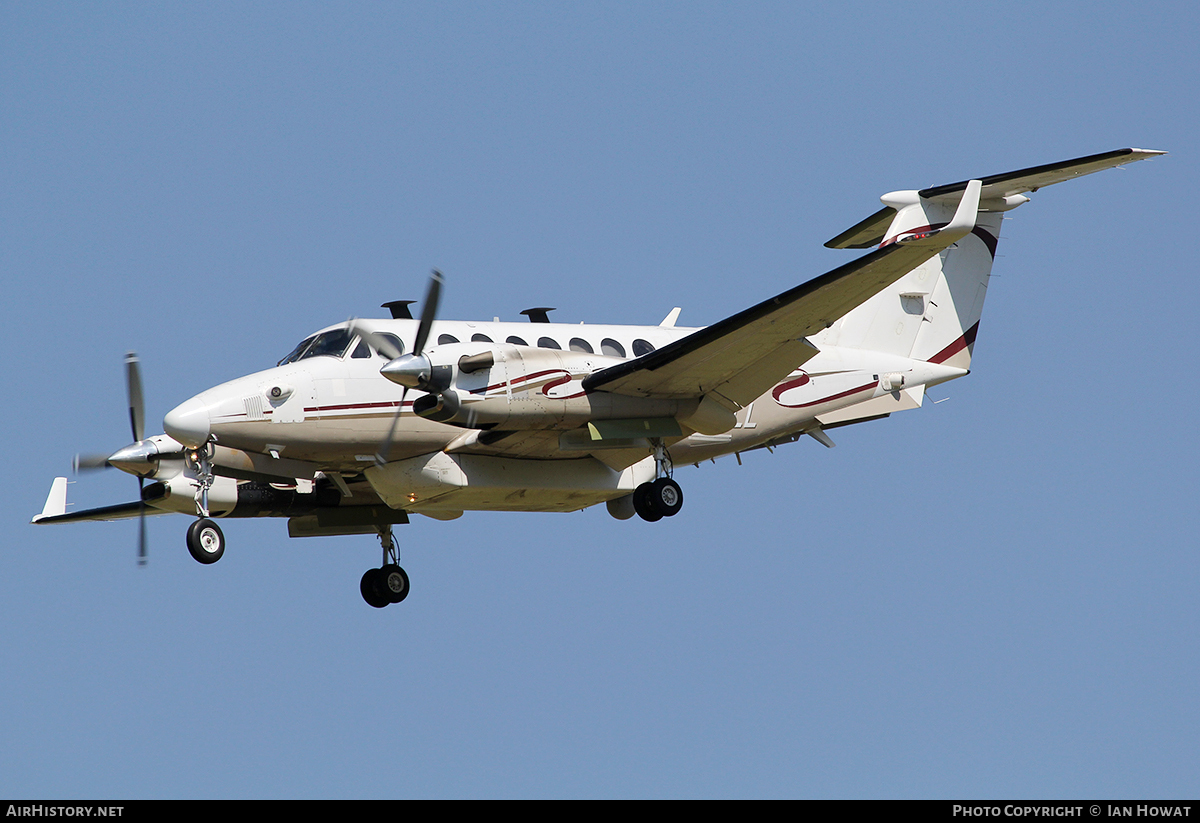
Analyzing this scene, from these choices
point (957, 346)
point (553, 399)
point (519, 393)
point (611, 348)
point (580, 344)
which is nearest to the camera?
point (519, 393)

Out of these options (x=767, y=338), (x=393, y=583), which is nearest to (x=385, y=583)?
(x=393, y=583)

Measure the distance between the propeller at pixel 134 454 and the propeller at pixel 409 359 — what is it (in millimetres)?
2954

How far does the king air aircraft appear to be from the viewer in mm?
15547

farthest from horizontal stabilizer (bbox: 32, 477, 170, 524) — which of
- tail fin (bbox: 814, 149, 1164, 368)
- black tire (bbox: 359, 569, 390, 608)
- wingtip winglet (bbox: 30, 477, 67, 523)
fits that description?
tail fin (bbox: 814, 149, 1164, 368)

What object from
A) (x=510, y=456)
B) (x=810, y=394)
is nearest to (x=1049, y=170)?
(x=810, y=394)

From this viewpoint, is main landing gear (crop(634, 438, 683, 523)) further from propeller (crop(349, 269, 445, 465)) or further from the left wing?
propeller (crop(349, 269, 445, 465))

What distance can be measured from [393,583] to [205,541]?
3647mm

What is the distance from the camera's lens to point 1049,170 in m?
17.2

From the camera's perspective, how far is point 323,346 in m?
16.5

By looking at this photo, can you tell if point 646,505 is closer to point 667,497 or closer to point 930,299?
point 667,497
